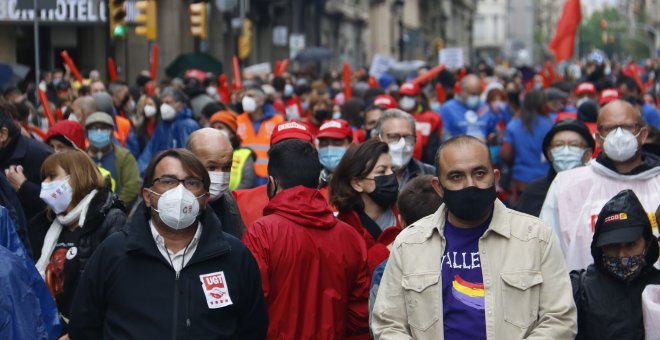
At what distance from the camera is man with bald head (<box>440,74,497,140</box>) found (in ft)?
46.7

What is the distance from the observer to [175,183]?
17.2 ft

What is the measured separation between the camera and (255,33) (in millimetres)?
41562

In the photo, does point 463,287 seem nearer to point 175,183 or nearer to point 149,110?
point 175,183

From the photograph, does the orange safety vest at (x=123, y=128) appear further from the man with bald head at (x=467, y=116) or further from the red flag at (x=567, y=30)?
the red flag at (x=567, y=30)

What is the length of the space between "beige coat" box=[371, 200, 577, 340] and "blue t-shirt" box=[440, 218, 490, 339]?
29 mm

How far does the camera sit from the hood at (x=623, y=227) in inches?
211

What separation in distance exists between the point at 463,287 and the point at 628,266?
948 millimetres

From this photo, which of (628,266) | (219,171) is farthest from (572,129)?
(628,266)

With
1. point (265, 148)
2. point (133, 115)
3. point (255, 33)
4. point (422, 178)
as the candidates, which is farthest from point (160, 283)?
point (255, 33)

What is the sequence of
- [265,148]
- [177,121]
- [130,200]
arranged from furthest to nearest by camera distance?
[177,121] → [265,148] → [130,200]

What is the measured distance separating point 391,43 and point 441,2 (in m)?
21.1

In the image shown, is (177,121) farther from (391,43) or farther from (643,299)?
(391,43)

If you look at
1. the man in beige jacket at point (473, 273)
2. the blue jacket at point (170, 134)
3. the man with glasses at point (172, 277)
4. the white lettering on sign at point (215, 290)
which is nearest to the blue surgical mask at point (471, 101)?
the blue jacket at point (170, 134)

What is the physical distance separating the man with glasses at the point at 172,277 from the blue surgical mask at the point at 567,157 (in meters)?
3.42
